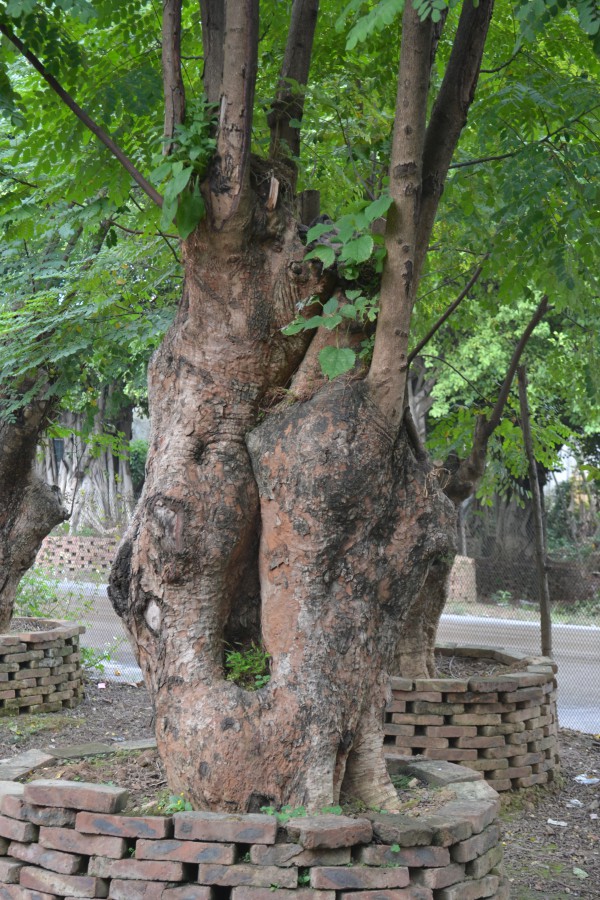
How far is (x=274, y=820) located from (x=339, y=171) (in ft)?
12.3

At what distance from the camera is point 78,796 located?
3.43 meters

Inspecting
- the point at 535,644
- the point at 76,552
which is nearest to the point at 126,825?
the point at 535,644

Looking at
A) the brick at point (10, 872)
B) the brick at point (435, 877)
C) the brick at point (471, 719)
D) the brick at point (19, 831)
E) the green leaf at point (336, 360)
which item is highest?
the green leaf at point (336, 360)

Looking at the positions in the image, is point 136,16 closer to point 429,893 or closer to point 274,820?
point 274,820

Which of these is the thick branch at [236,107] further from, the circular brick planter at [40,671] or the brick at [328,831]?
the circular brick planter at [40,671]

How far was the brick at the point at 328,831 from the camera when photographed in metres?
3.24

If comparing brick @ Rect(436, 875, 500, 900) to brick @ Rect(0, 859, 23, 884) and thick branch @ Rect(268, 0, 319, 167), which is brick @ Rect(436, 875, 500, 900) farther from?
thick branch @ Rect(268, 0, 319, 167)

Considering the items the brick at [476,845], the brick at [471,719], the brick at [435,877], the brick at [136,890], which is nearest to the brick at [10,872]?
the brick at [136,890]

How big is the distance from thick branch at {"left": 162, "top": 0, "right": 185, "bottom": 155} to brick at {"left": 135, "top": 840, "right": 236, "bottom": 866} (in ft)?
9.01

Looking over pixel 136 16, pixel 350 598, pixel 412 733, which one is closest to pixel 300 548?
pixel 350 598

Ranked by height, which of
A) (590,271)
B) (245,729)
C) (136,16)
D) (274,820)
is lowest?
(274,820)

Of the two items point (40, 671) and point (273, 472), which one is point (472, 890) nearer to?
point (273, 472)

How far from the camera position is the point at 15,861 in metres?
3.57

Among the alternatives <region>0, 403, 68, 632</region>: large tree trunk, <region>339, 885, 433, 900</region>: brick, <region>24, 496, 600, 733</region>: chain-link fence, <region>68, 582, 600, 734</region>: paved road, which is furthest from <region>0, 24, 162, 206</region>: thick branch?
<region>24, 496, 600, 733</region>: chain-link fence
